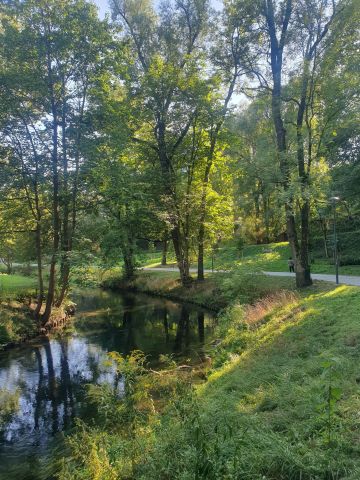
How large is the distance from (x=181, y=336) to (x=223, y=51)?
1585 centimetres

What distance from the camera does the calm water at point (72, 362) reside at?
346 inches

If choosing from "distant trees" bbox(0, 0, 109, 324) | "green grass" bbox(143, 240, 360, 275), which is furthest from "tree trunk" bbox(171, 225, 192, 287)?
"distant trees" bbox(0, 0, 109, 324)

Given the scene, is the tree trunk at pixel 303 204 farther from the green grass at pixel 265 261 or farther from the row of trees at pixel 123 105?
the green grass at pixel 265 261

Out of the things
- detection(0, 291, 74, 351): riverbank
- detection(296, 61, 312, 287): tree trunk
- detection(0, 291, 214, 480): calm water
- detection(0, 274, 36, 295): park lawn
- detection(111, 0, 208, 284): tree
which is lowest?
detection(0, 291, 214, 480): calm water

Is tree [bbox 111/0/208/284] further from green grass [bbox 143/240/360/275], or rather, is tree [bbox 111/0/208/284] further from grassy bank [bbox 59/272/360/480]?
grassy bank [bbox 59/272/360/480]

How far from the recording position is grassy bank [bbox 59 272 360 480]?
477cm

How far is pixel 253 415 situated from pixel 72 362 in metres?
10.3

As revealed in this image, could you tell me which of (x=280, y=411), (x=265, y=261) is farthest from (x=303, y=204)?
(x=280, y=411)

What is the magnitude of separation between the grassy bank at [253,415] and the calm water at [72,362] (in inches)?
49.3

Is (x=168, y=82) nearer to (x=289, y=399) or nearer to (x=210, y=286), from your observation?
(x=210, y=286)

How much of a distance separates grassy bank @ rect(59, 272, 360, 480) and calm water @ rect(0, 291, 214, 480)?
49.3 inches

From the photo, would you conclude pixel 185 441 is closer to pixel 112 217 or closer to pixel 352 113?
pixel 352 113

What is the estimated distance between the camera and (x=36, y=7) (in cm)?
1600

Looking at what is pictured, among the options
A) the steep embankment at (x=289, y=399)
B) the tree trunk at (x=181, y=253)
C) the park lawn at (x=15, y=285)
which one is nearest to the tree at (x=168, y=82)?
the tree trunk at (x=181, y=253)
